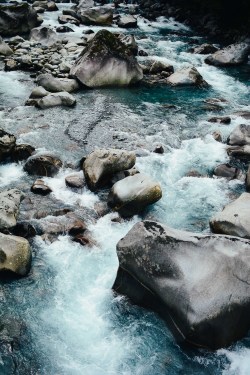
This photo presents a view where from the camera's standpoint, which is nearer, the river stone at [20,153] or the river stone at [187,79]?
the river stone at [20,153]

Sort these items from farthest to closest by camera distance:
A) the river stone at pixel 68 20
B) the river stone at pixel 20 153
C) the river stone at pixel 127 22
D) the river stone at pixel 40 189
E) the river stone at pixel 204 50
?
1. the river stone at pixel 127 22
2. the river stone at pixel 68 20
3. the river stone at pixel 204 50
4. the river stone at pixel 20 153
5. the river stone at pixel 40 189

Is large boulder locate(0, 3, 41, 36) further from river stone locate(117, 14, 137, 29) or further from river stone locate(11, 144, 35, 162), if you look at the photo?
river stone locate(11, 144, 35, 162)

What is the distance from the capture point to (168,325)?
14.9ft

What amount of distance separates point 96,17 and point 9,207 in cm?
1602

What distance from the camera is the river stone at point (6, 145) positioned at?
24.6 feet

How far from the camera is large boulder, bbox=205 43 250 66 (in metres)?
14.3

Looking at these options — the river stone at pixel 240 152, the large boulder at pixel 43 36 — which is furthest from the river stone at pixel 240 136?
the large boulder at pixel 43 36

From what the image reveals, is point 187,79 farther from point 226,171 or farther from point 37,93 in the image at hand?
point 226,171

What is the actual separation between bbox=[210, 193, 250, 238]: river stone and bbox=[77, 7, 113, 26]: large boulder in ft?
52.8

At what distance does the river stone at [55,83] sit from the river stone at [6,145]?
11.9 ft

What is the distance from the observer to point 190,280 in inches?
172

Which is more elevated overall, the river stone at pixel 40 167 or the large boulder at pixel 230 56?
the large boulder at pixel 230 56

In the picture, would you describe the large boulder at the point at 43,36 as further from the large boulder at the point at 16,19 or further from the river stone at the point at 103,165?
the river stone at the point at 103,165

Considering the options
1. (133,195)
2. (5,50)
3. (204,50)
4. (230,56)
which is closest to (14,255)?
(133,195)
